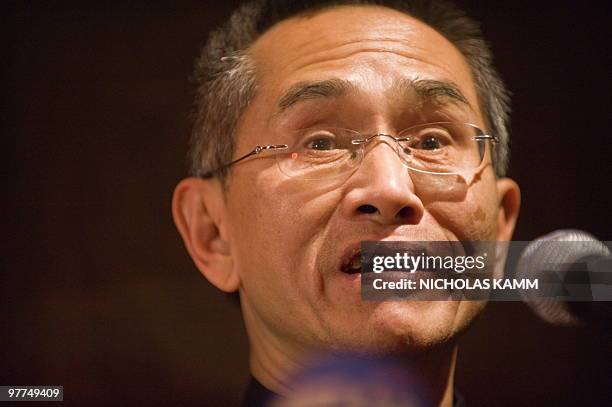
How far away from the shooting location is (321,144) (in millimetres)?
1314

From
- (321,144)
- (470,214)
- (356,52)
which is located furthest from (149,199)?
(470,214)

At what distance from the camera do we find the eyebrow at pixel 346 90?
129cm

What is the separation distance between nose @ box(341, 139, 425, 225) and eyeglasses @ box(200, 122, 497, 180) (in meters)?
0.02

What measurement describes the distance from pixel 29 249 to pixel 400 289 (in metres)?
0.78

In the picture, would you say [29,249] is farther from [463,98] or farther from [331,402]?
[463,98]

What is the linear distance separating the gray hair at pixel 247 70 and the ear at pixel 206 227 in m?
0.04

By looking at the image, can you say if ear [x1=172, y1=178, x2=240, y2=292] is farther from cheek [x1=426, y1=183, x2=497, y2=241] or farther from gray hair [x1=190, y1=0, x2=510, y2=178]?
cheek [x1=426, y1=183, x2=497, y2=241]

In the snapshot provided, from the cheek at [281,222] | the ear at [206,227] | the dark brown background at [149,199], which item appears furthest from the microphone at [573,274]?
the ear at [206,227]

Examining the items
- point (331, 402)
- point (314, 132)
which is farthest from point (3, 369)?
point (314, 132)

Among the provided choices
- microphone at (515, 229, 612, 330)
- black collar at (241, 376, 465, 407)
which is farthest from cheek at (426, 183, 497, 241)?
black collar at (241, 376, 465, 407)

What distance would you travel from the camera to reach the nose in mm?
1218

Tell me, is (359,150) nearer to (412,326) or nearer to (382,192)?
(382,192)

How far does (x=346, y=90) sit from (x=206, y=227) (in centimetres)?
41

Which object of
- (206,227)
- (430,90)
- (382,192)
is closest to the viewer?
(382,192)
